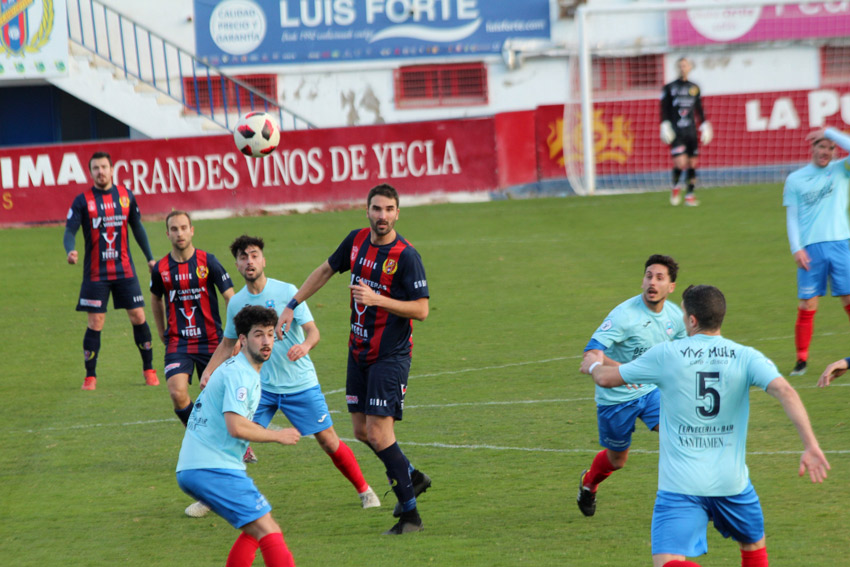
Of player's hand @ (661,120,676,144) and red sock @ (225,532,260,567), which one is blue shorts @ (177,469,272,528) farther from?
player's hand @ (661,120,676,144)

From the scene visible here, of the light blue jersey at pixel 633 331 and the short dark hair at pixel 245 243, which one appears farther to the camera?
the short dark hair at pixel 245 243

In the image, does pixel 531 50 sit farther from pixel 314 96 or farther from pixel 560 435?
pixel 560 435

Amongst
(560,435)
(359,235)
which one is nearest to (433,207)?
(560,435)

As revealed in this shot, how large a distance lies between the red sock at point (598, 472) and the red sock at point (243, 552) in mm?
2453

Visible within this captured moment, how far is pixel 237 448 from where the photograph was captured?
5664 mm

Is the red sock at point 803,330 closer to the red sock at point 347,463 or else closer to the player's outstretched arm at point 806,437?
the red sock at point 347,463

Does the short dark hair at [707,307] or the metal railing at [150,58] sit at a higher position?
the metal railing at [150,58]

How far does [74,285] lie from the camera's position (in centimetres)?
1664

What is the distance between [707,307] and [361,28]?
86.3 feet

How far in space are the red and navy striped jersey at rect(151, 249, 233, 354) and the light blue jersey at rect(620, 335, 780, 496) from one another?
15.6ft

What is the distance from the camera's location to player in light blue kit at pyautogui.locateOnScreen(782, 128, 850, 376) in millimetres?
10086

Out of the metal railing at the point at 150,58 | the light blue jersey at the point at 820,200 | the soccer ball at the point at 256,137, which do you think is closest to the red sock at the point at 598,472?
the light blue jersey at the point at 820,200

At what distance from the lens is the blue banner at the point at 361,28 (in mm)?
29609

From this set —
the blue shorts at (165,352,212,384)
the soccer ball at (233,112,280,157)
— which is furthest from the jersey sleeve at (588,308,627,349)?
the soccer ball at (233,112,280,157)
